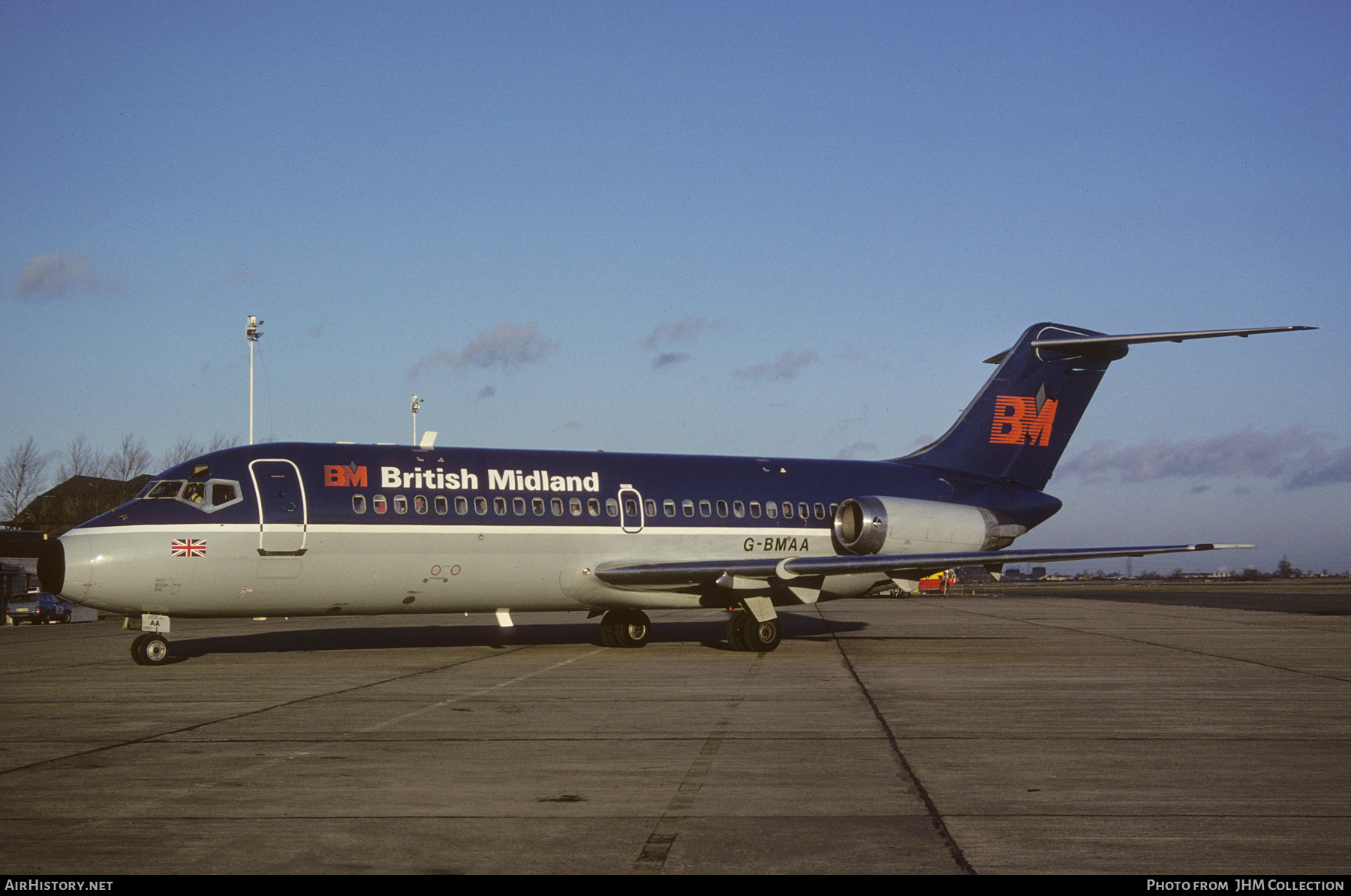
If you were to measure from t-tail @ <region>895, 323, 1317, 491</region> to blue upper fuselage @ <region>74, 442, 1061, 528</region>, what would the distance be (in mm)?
492

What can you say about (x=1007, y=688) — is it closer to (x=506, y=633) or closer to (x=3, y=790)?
(x=3, y=790)

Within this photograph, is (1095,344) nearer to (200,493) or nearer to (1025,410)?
(1025,410)

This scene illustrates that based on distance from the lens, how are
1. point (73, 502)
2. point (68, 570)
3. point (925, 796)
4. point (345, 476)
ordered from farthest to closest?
point (73, 502)
point (345, 476)
point (68, 570)
point (925, 796)

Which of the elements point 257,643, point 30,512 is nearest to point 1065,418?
point 257,643

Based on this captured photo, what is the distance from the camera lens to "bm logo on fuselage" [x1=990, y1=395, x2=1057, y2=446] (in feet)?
88.8

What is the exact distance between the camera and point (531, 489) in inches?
858

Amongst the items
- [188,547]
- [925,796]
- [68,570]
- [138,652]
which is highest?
[188,547]

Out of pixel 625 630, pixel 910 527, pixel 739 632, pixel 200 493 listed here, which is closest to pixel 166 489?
pixel 200 493

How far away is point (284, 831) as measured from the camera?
24.4 ft

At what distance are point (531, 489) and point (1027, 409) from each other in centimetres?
1246

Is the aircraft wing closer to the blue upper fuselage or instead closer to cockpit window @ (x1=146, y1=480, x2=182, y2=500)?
the blue upper fuselage

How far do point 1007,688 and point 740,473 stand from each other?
9873 mm

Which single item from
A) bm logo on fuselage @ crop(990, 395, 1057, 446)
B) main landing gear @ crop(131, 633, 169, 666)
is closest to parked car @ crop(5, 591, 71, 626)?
main landing gear @ crop(131, 633, 169, 666)

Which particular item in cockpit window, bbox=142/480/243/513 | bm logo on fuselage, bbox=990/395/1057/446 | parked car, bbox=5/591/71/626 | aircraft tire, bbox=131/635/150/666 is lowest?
parked car, bbox=5/591/71/626
